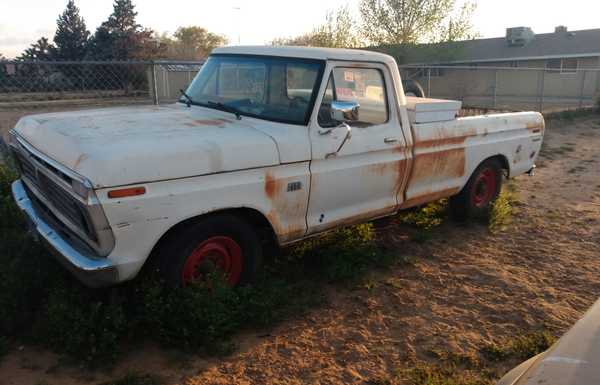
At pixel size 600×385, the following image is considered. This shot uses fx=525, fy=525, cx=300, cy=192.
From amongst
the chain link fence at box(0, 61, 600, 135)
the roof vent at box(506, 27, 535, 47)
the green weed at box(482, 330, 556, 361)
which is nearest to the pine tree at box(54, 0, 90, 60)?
the chain link fence at box(0, 61, 600, 135)

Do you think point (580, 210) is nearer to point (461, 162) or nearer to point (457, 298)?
point (461, 162)

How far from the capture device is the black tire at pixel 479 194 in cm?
605

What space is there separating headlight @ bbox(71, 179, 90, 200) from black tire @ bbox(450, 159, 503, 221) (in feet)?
14.1

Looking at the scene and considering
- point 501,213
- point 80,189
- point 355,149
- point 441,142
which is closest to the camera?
point 80,189

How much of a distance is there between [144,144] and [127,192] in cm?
37

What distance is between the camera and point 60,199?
357 cm

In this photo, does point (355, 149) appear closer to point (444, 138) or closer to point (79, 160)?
point (444, 138)

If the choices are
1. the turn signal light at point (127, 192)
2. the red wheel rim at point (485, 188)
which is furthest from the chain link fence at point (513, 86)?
the turn signal light at point (127, 192)

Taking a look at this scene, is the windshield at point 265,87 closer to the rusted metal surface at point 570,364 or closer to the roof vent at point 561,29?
the rusted metal surface at point 570,364

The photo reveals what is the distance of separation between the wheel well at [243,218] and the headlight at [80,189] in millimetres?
611

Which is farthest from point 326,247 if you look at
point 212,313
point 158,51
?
point 158,51

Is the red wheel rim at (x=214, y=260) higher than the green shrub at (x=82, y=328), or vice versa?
the red wheel rim at (x=214, y=260)

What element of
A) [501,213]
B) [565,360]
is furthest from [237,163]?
[501,213]

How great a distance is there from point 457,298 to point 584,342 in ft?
7.05
